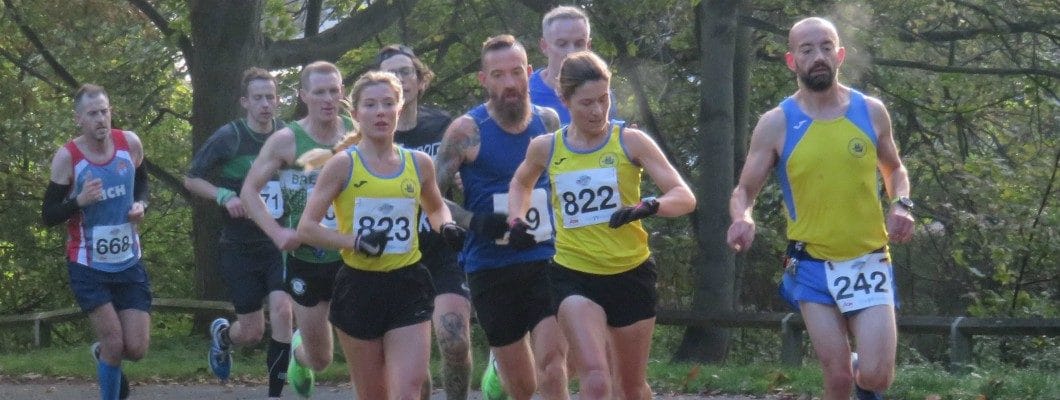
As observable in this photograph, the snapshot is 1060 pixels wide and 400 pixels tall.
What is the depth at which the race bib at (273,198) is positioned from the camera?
930 centimetres

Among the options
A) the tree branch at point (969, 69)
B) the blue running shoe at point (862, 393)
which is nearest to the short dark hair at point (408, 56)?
the blue running shoe at point (862, 393)

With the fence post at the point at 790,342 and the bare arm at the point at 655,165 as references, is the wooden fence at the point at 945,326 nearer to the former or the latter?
the fence post at the point at 790,342

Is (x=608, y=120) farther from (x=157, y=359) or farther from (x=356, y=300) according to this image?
(x=157, y=359)

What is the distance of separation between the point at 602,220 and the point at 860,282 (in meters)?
1.10

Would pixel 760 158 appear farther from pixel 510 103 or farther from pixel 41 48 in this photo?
pixel 41 48

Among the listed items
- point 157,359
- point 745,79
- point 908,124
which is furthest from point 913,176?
point 157,359

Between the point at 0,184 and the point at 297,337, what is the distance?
48.7ft

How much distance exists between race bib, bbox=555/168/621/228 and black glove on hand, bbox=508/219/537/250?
0.22 m

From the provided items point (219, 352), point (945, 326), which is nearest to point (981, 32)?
point (945, 326)

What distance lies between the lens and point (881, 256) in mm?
6586

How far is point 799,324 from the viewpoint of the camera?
13.3 metres

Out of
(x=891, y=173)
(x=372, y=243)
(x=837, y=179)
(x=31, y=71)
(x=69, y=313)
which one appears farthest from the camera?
(x=31, y=71)

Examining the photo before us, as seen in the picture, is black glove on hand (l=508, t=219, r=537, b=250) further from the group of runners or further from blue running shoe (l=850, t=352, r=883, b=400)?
blue running shoe (l=850, t=352, r=883, b=400)

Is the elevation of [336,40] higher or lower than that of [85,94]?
higher
